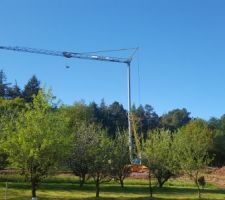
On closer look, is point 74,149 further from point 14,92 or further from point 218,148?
Answer: point 14,92

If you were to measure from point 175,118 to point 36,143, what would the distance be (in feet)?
475

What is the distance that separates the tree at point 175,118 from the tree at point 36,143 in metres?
130

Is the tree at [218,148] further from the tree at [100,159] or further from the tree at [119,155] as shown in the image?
the tree at [100,159]

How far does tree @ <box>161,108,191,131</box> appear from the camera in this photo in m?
165

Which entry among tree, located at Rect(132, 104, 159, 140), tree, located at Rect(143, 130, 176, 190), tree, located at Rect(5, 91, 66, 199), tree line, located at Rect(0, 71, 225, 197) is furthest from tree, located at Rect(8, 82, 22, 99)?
tree, located at Rect(5, 91, 66, 199)

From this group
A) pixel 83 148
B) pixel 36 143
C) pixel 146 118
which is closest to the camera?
pixel 36 143

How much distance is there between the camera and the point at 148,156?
43875 mm

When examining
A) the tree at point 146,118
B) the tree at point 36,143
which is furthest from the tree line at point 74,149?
the tree at point 146,118

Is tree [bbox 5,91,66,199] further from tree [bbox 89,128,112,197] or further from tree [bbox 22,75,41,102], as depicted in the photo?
tree [bbox 22,75,41,102]

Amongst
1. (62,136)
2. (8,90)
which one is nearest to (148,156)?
(62,136)

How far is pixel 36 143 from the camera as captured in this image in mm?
31906

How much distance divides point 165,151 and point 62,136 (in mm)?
14144

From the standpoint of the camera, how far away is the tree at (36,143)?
31.6 meters

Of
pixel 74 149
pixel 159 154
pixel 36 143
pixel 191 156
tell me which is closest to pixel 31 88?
pixel 159 154
